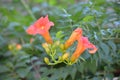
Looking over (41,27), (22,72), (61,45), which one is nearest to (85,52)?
(61,45)

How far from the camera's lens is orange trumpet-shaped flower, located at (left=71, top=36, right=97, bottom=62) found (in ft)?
4.86

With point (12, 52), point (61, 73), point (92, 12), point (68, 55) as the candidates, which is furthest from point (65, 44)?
point (12, 52)

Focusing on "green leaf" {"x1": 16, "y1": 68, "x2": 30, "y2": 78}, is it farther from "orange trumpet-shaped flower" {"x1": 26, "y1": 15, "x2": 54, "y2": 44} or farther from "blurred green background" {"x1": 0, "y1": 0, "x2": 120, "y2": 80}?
"orange trumpet-shaped flower" {"x1": 26, "y1": 15, "x2": 54, "y2": 44}

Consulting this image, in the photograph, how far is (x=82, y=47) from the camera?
1505mm

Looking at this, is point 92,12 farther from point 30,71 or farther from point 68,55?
point 30,71

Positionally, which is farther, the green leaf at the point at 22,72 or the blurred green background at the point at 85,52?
the green leaf at the point at 22,72

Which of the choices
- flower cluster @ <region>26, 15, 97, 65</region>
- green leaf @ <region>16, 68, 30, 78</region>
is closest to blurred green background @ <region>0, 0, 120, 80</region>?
green leaf @ <region>16, 68, 30, 78</region>

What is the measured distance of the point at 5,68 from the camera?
7.16 ft

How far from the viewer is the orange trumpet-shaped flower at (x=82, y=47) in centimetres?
148

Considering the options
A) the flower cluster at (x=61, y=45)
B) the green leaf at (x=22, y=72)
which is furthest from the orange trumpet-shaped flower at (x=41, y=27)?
the green leaf at (x=22, y=72)

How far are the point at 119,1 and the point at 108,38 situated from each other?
17.8 inches

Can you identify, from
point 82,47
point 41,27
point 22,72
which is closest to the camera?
point 82,47

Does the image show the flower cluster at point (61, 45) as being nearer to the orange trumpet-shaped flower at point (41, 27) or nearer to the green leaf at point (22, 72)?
the orange trumpet-shaped flower at point (41, 27)

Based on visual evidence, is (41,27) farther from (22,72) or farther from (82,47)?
(22,72)
